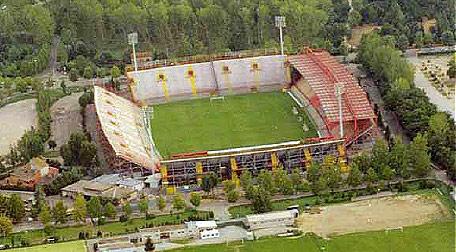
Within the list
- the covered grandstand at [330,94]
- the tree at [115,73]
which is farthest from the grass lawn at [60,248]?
the tree at [115,73]

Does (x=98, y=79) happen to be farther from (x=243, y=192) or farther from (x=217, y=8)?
(x=243, y=192)

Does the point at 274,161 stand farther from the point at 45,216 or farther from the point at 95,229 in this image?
the point at 45,216

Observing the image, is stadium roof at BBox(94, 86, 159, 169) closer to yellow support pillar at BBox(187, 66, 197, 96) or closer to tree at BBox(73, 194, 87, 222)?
yellow support pillar at BBox(187, 66, 197, 96)

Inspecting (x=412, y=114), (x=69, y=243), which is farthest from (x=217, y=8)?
(x=69, y=243)

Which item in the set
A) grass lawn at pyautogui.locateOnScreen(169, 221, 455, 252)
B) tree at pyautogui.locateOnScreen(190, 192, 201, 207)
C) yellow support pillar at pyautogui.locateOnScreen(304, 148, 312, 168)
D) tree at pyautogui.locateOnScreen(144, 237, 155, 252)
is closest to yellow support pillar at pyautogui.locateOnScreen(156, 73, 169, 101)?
yellow support pillar at pyautogui.locateOnScreen(304, 148, 312, 168)

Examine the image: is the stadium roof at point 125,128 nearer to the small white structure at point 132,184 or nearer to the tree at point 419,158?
the small white structure at point 132,184
